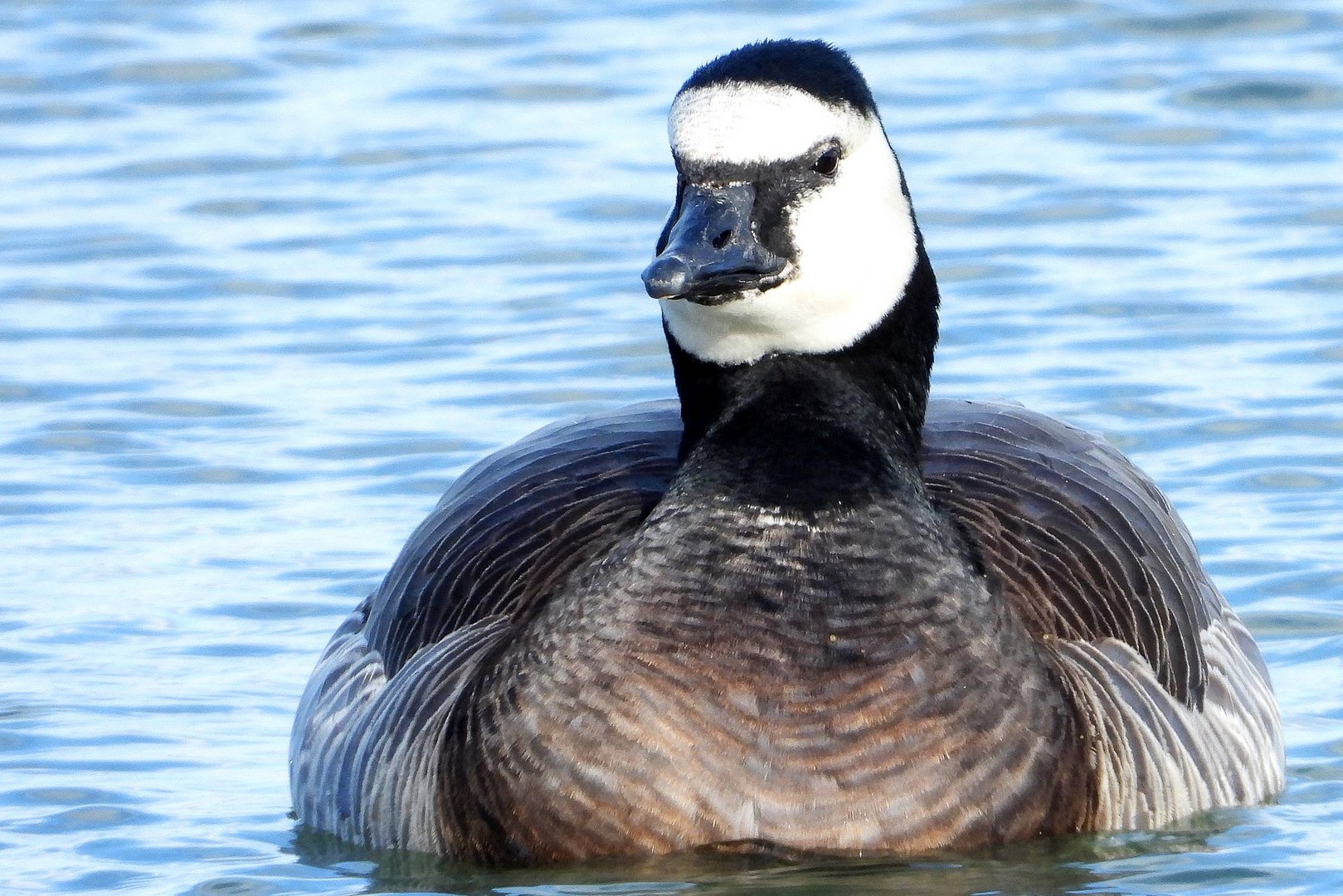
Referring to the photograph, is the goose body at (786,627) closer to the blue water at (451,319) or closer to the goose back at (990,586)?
the goose back at (990,586)

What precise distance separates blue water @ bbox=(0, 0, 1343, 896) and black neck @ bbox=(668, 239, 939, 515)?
3.45 feet

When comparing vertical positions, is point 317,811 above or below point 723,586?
below

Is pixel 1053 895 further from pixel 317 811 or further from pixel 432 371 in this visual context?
pixel 432 371

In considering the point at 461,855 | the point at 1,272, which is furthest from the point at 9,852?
the point at 1,272

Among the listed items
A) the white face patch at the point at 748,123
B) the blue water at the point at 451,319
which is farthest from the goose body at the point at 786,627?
the blue water at the point at 451,319

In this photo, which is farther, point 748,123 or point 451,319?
point 451,319

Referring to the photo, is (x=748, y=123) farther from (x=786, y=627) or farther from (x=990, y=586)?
(x=990, y=586)

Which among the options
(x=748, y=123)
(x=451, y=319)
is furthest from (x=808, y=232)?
(x=451, y=319)

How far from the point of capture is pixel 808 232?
730 cm

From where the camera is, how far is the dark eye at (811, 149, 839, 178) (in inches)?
289

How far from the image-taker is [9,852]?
810 cm

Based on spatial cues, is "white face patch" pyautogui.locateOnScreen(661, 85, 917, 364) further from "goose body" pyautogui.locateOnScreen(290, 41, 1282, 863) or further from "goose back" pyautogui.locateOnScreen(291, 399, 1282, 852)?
"goose back" pyautogui.locateOnScreen(291, 399, 1282, 852)

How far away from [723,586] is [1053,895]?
121cm

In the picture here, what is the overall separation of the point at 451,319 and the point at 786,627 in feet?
21.5
